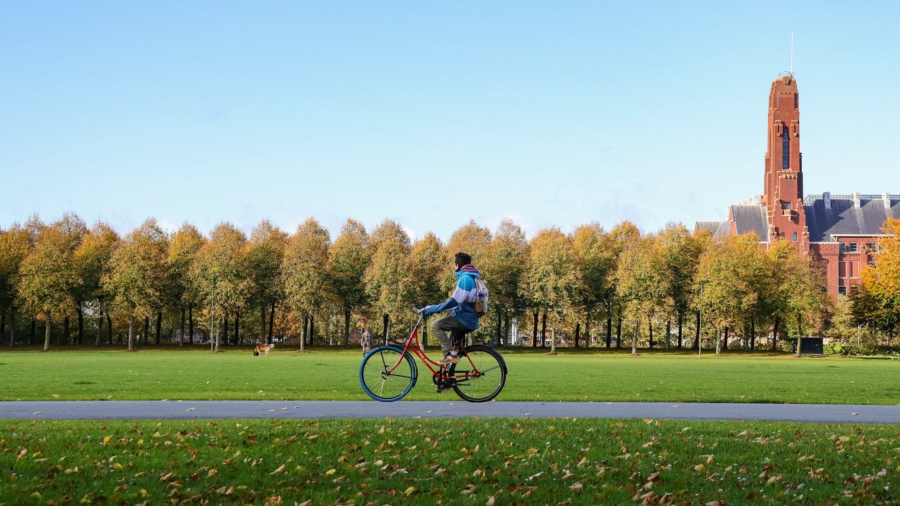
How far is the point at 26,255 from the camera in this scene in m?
87.6

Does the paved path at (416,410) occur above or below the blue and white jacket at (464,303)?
below

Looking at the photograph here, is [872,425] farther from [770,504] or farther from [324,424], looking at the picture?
[324,424]

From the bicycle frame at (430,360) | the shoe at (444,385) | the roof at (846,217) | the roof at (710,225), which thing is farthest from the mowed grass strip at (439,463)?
the roof at (710,225)

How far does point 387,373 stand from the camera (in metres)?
15.1

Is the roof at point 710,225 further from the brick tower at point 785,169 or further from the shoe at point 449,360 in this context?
the shoe at point 449,360

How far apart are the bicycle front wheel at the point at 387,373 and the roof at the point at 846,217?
141m

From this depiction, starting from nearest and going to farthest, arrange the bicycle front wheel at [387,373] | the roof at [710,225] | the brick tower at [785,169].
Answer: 1. the bicycle front wheel at [387,373]
2. the brick tower at [785,169]
3. the roof at [710,225]

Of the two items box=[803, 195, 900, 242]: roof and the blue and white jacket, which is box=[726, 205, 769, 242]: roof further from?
the blue and white jacket

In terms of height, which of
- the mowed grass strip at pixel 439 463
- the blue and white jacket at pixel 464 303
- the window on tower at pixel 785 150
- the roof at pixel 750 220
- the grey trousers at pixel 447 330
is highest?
the window on tower at pixel 785 150

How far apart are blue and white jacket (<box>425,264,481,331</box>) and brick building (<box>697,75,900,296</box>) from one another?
132 m

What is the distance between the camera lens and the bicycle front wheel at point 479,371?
1466 cm

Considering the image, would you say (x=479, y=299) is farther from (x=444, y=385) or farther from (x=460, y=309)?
(x=444, y=385)

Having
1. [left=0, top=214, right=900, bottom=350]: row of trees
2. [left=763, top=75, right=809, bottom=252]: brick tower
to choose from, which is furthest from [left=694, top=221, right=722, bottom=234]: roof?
[left=0, top=214, right=900, bottom=350]: row of trees

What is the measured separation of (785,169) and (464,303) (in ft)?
456
